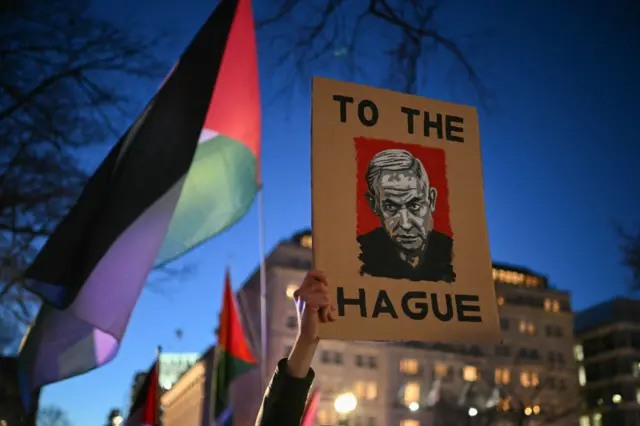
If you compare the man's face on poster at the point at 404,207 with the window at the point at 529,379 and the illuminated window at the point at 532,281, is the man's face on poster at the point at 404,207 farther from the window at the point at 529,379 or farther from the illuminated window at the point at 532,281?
the illuminated window at the point at 532,281

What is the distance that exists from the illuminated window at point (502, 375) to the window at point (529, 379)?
1512 millimetres

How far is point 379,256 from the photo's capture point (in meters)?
2.95

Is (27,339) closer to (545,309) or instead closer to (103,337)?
(103,337)

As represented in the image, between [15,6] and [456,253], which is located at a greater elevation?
[15,6]

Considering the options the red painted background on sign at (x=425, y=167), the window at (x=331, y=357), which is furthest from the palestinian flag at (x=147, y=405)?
the window at (x=331, y=357)

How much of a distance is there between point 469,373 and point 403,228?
61392 mm

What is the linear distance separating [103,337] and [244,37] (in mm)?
2008

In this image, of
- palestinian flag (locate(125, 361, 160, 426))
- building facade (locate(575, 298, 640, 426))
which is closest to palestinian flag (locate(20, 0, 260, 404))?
palestinian flag (locate(125, 361, 160, 426))

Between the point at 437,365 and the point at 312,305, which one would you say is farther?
the point at 437,365

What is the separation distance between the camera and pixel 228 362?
1494 cm

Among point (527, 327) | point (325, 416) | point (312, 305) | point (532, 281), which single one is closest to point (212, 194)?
point (312, 305)

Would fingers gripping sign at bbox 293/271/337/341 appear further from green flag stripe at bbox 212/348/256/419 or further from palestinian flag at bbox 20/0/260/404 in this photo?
green flag stripe at bbox 212/348/256/419

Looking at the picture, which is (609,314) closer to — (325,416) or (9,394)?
(325,416)

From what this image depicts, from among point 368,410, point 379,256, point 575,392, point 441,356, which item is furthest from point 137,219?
point 575,392
